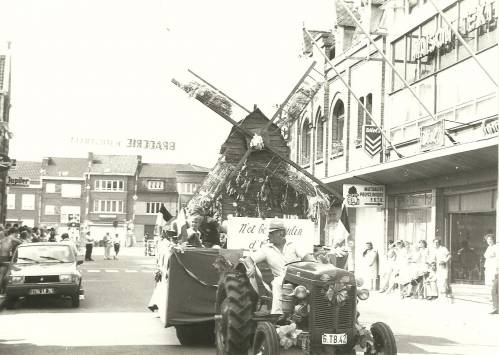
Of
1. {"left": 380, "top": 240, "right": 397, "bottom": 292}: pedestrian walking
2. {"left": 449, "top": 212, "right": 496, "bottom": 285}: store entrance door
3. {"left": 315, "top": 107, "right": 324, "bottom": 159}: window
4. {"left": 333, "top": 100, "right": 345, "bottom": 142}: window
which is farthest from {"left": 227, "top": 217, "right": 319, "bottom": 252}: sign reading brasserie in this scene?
{"left": 315, "top": 107, "right": 324, "bottom": 159}: window

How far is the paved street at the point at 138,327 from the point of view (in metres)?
11.1

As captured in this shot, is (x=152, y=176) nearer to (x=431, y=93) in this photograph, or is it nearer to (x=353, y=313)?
(x=431, y=93)

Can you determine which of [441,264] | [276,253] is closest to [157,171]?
[441,264]

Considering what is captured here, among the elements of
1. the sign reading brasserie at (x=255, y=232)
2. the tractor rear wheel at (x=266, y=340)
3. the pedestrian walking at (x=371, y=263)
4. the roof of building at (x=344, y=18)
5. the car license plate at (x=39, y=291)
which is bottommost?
the car license plate at (x=39, y=291)

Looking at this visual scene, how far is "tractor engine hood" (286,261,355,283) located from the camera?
8.20 m

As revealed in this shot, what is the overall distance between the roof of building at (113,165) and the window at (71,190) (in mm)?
3161

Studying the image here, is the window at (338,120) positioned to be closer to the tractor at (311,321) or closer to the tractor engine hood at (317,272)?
the tractor engine hood at (317,272)

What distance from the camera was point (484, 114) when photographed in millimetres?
19578

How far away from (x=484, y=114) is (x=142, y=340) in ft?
38.7

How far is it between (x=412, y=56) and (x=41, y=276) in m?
13.7

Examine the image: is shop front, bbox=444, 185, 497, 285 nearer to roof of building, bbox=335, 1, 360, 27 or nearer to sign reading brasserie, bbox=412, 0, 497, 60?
sign reading brasserie, bbox=412, 0, 497, 60

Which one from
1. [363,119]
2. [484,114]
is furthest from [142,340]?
[363,119]

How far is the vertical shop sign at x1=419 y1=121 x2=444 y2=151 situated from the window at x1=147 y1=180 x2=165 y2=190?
88.6m

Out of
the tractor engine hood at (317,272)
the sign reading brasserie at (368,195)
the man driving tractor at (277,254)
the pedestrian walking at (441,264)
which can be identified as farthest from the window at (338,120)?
the tractor engine hood at (317,272)
